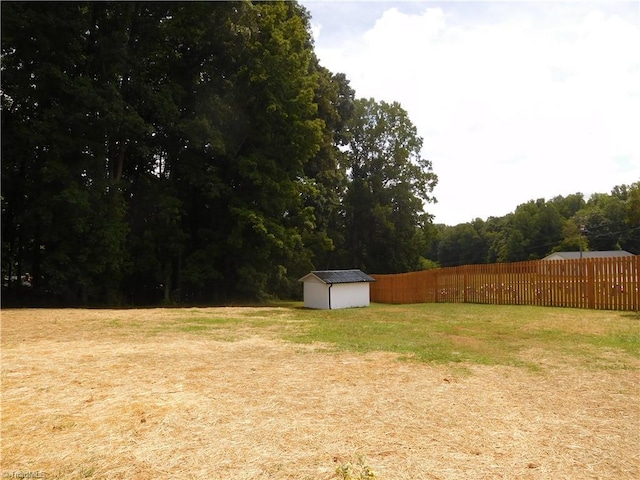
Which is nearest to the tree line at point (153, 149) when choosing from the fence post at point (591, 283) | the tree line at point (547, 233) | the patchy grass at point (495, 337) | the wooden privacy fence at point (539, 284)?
the wooden privacy fence at point (539, 284)

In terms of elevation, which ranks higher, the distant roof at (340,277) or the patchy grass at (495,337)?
the distant roof at (340,277)

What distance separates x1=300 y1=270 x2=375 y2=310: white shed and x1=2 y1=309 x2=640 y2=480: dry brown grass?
46.7ft

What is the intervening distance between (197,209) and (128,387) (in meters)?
23.2

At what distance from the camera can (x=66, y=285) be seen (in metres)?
20.6

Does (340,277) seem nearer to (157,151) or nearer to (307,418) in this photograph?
(157,151)

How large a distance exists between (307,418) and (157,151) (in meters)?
24.2

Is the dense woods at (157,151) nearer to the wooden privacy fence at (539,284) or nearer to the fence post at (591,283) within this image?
the wooden privacy fence at (539,284)

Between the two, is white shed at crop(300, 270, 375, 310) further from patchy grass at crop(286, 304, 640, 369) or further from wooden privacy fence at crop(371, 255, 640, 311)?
patchy grass at crop(286, 304, 640, 369)

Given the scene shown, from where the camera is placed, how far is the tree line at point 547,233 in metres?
77.8

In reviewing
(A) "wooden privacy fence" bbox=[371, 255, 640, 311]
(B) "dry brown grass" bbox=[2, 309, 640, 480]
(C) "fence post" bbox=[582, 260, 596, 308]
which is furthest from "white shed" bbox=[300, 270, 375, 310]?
(B) "dry brown grass" bbox=[2, 309, 640, 480]

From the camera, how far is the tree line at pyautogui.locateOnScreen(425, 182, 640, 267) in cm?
7775

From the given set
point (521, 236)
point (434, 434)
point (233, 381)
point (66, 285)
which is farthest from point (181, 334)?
point (521, 236)

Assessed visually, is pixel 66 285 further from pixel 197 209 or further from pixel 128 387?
pixel 128 387

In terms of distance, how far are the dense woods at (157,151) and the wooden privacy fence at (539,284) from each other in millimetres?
8295
